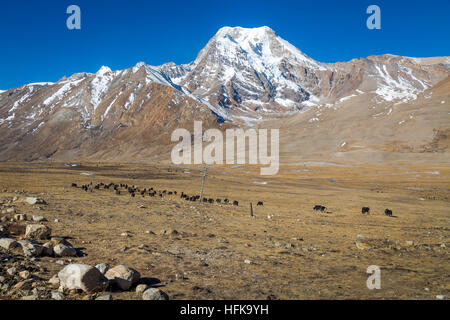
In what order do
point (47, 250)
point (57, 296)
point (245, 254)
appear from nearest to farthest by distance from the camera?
point (57, 296)
point (47, 250)
point (245, 254)

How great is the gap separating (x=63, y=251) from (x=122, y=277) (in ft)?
12.8

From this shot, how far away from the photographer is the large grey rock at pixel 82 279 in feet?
27.5

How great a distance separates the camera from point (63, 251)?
1173 cm

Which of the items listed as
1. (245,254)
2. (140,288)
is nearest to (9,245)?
(140,288)

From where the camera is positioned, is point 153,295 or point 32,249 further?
point 32,249

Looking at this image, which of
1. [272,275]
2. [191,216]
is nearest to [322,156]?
[191,216]

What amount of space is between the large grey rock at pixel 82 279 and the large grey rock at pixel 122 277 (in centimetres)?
43

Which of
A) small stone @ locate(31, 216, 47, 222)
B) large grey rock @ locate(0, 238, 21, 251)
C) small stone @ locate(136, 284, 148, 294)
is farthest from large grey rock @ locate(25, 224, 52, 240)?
small stone @ locate(136, 284, 148, 294)

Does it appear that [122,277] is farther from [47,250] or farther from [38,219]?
[38,219]

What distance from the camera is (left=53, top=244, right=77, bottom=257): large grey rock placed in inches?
457

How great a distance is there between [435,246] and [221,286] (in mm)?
15760

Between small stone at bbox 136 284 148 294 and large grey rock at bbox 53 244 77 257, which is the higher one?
large grey rock at bbox 53 244 77 257

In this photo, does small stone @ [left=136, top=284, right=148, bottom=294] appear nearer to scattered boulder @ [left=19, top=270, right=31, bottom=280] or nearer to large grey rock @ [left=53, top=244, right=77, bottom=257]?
scattered boulder @ [left=19, top=270, right=31, bottom=280]

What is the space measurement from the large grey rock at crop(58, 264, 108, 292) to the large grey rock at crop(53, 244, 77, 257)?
3322 mm
